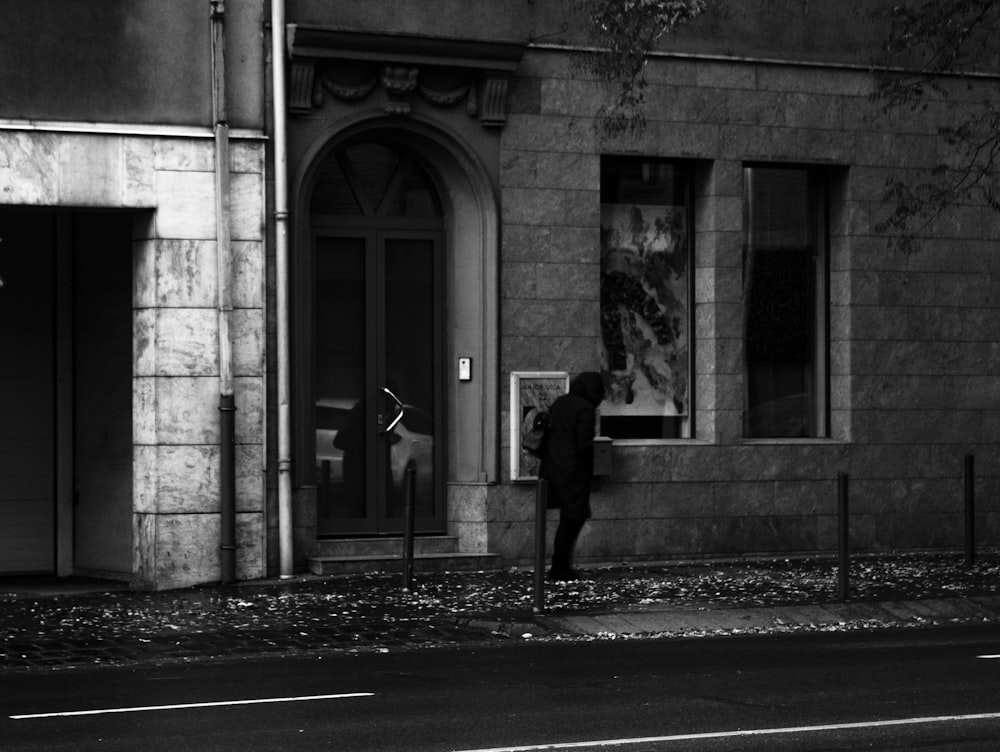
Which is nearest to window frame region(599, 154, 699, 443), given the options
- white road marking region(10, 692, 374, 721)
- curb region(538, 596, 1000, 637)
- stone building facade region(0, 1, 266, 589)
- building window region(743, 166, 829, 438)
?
building window region(743, 166, 829, 438)

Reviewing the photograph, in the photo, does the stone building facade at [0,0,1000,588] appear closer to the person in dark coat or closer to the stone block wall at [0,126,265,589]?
the stone block wall at [0,126,265,589]

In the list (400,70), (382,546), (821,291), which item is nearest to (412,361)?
(382,546)

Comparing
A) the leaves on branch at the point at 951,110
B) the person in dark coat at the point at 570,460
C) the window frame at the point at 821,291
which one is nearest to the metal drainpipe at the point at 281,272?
the person in dark coat at the point at 570,460

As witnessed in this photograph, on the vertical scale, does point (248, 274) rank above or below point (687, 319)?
above

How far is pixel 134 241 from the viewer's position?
16.6 m

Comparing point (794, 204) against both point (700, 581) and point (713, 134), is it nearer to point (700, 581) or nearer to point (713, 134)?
point (713, 134)

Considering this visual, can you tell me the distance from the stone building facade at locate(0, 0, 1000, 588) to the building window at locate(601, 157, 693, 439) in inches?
1.2

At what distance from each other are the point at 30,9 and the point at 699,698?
30.1 ft

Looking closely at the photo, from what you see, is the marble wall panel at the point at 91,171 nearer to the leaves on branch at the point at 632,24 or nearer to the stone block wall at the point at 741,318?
the stone block wall at the point at 741,318

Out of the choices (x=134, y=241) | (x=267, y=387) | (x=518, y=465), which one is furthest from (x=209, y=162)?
(x=518, y=465)

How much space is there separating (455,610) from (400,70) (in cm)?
527

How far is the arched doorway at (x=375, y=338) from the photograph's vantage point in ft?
57.2

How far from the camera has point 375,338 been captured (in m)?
17.6

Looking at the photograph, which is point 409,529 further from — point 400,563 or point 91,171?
point 91,171
